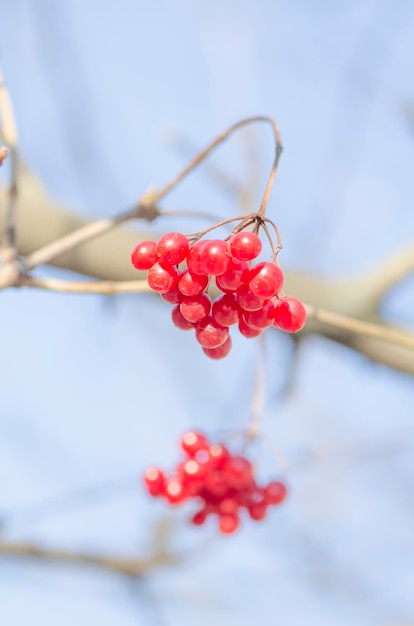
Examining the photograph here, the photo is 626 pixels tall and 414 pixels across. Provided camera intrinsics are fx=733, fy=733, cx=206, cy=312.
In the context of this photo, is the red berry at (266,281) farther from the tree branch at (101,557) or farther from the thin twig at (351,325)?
the tree branch at (101,557)

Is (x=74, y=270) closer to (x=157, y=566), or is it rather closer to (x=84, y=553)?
(x=84, y=553)

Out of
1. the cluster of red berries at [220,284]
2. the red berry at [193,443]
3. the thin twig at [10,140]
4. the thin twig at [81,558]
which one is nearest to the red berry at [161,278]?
the cluster of red berries at [220,284]

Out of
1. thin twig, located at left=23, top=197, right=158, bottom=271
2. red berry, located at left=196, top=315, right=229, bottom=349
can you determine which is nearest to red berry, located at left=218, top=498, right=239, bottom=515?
thin twig, located at left=23, top=197, right=158, bottom=271

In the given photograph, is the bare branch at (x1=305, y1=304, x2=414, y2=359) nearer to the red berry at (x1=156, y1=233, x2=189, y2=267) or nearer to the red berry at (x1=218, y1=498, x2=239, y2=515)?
the red berry at (x1=156, y1=233, x2=189, y2=267)

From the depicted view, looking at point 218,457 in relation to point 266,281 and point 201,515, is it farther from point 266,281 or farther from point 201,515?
point 266,281

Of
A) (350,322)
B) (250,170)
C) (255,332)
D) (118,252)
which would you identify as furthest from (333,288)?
(255,332)
